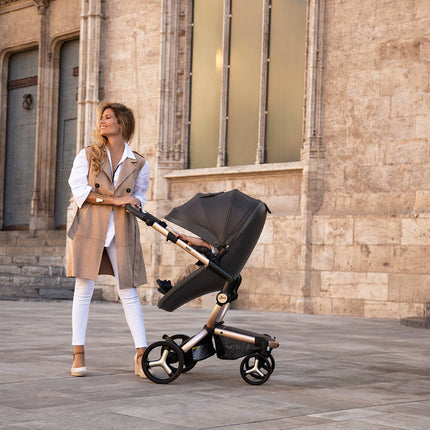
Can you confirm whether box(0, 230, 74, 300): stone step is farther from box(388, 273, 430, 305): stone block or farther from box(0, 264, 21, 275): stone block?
box(388, 273, 430, 305): stone block

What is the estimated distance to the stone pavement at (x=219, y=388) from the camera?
4.02m

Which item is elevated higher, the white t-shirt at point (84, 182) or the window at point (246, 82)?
the window at point (246, 82)

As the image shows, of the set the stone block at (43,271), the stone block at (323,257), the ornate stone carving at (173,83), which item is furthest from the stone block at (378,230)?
the stone block at (43,271)

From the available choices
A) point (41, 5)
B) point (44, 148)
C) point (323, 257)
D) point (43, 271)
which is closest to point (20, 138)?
point (44, 148)

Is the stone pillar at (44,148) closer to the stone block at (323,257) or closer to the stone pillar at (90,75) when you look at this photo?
the stone pillar at (90,75)

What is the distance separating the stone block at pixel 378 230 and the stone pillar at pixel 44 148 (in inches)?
408

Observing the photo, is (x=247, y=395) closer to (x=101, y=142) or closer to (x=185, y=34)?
(x=101, y=142)

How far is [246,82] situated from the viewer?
14.9 m

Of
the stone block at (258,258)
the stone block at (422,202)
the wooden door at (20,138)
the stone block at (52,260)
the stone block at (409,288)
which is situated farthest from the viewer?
the wooden door at (20,138)

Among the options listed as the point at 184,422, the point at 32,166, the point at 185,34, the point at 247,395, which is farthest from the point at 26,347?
the point at 32,166

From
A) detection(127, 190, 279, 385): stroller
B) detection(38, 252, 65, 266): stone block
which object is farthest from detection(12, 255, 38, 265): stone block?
detection(127, 190, 279, 385): stroller

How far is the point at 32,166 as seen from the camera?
70.9 ft

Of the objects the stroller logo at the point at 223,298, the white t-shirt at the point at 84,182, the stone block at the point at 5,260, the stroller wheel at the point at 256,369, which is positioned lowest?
the stroller wheel at the point at 256,369

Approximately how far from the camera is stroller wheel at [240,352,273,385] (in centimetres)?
521
